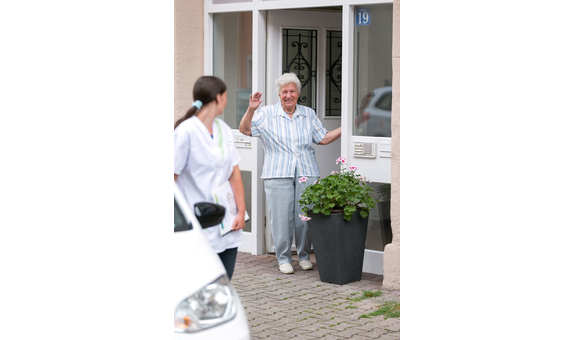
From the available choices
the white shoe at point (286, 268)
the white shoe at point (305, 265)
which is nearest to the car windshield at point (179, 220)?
the white shoe at point (286, 268)

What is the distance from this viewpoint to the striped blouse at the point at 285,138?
7.07 meters

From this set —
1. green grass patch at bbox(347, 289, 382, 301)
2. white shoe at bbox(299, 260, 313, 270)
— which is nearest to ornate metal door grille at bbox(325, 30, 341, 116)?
white shoe at bbox(299, 260, 313, 270)

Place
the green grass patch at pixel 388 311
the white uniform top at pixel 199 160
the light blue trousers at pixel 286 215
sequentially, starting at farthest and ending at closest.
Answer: the light blue trousers at pixel 286 215 < the green grass patch at pixel 388 311 < the white uniform top at pixel 199 160

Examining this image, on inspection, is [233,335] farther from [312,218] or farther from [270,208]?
[270,208]

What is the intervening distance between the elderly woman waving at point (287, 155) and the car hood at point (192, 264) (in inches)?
140

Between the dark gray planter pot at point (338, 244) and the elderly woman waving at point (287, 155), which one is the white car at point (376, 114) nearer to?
the elderly woman waving at point (287, 155)

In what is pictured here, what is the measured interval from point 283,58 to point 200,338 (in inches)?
194

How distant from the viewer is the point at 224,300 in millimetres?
3404

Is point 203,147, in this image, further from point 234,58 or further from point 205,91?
point 234,58

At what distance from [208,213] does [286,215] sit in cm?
380

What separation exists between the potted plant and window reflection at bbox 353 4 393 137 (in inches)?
19.3

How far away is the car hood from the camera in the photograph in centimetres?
337

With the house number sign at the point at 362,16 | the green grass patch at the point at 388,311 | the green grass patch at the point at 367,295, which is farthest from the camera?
the house number sign at the point at 362,16
